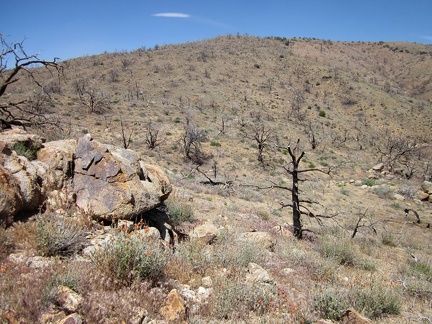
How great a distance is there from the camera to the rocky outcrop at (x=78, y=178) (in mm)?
4180

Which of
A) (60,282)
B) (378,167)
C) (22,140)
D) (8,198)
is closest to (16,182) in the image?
(8,198)

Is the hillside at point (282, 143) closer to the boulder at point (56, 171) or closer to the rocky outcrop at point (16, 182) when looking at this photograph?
the rocky outcrop at point (16, 182)

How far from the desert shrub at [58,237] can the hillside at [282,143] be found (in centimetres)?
127

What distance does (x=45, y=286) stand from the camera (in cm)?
268

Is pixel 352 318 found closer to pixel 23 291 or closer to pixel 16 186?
pixel 23 291

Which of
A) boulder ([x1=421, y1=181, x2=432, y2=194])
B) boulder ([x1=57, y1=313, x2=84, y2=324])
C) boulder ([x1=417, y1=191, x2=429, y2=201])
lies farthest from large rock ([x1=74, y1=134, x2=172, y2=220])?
boulder ([x1=421, y1=181, x2=432, y2=194])

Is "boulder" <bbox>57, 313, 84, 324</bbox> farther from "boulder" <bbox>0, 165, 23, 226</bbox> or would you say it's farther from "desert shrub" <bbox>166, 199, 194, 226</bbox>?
"desert shrub" <bbox>166, 199, 194, 226</bbox>

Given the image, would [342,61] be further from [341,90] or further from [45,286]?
[45,286]

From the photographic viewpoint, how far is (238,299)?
3514mm

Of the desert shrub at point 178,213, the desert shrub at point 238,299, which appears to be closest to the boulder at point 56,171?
the desert shrub at point 178,213

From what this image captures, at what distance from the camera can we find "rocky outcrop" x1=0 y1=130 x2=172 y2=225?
4.18 metres

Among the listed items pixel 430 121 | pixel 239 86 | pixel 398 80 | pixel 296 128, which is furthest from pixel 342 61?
pixel 296 128

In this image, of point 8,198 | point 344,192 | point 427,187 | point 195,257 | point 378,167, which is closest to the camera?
point 8,198

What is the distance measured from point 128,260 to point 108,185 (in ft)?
6.17
